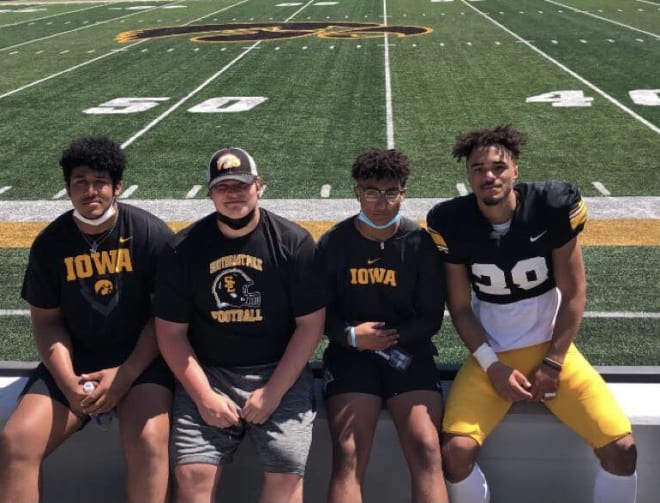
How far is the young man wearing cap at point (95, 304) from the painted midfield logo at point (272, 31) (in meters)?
20.0

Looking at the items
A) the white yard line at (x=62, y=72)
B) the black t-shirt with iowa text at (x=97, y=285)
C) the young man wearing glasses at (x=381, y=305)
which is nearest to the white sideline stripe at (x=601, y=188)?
the young man wearing glasses at (x=381, y=305)

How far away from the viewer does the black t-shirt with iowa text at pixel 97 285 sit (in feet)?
10.5

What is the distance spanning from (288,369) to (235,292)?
0.35 m

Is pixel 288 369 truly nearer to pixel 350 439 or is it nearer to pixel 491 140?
pixel 350 439

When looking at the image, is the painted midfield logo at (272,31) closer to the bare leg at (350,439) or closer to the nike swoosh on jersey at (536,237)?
the nike swoosh on jersey at (536,237)

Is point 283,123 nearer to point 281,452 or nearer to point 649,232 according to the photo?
point 649,232

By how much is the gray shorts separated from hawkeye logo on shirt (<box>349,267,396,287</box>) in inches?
18.0

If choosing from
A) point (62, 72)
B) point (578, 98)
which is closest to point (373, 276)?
point (578, 98)

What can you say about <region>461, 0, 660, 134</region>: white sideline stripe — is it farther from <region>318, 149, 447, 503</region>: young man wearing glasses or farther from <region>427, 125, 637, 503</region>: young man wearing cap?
<region>318, 149, 447, 503</region>: young man wearing glasses

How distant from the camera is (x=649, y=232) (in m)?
6.98

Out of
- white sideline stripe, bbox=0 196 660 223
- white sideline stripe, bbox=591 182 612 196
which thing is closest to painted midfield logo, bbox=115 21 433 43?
white sideline stripe, bbox=591 182 612 196

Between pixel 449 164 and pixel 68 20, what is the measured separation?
80.2 ft

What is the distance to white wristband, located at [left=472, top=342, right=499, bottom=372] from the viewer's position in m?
3.14


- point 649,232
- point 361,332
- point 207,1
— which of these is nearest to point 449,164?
point 649,232
